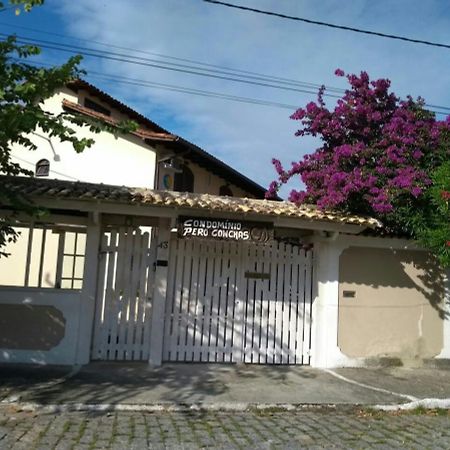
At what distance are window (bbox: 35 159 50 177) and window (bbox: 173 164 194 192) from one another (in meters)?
3.59

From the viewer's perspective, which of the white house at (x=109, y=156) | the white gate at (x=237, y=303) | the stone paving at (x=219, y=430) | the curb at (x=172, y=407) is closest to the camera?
the stone paving at (x=219, y=430)

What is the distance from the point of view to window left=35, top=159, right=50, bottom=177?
15305 mm

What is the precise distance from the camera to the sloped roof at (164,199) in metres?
8.17

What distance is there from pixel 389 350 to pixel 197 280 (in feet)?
12.1

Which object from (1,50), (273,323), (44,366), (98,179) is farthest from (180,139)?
(1,50)

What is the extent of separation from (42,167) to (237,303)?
854cm

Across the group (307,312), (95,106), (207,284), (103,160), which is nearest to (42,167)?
(103,160)

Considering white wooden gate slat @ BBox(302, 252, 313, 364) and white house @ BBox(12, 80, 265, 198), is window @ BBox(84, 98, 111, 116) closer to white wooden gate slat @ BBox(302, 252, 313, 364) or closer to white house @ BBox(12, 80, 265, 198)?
white house @ BBox(12, 80, 265, 198)

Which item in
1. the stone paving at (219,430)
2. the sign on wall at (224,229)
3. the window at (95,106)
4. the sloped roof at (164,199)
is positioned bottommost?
the stone paving at (219,430)

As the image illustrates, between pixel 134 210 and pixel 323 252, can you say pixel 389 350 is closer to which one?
pixel 323 252

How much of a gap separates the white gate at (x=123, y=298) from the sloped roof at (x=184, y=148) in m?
5.40

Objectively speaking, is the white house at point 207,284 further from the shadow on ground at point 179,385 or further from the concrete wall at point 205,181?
the concrete wall at point 205,181

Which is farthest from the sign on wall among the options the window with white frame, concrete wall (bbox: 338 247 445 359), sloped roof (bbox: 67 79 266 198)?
sloped roof (bbox: 67 79 266 198)

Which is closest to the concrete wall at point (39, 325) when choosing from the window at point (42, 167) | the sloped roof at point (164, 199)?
the sloped roof at point (164, 199)
